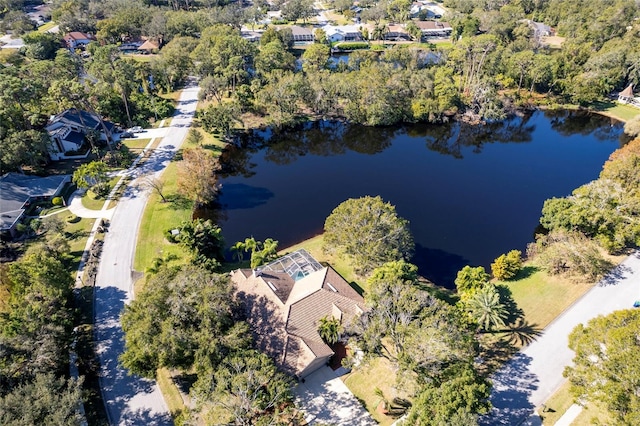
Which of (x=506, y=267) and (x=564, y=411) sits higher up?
(x=506, y=267)

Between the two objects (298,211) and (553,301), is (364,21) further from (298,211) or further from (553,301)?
(553,301)

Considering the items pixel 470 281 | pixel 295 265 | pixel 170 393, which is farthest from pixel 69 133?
pixel 470 281

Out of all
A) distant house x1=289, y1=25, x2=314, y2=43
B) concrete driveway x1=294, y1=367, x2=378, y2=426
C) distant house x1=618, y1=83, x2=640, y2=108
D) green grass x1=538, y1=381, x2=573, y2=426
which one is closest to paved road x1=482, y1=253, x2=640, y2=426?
green grass x1=538, y1=381, x2=573, y2=426

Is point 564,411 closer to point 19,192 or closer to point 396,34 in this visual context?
point 19,192

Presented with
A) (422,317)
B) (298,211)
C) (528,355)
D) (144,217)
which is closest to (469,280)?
(528,355)

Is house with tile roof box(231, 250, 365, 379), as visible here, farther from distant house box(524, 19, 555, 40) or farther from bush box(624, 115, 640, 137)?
distant house box(524, 19, 555, 40)
